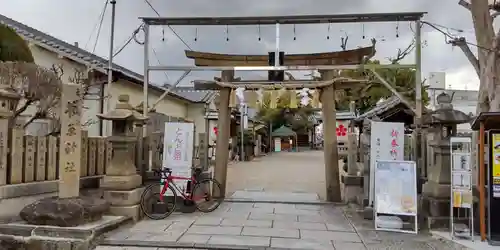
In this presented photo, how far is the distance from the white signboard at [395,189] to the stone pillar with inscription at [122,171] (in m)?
5.08

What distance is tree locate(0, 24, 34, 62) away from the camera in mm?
7672

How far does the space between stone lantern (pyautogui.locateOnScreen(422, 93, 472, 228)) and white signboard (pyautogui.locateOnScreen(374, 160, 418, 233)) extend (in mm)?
378

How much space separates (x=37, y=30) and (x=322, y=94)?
12.1 meters

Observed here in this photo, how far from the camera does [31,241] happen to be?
6.57 meters

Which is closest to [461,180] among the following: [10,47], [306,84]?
→ [306,84]

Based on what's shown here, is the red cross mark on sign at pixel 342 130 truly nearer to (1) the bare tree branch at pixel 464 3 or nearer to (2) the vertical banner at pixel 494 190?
(1) the bare tree branch at pixel 464 3

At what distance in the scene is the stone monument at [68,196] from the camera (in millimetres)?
6816

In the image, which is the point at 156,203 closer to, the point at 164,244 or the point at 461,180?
the point at 164,244

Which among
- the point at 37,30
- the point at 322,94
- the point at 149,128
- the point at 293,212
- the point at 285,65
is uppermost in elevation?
the point at 37,30

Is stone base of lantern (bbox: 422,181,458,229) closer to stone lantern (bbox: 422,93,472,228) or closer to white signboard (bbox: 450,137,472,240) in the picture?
stone lantern (bbox: 422,93,472,228)

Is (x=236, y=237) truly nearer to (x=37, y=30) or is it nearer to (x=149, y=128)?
(x=149, y=128)

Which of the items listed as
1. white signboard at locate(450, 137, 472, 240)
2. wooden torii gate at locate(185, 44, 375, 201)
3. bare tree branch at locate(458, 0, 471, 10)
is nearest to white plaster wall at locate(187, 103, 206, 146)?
wooden torii gate at locate(185, 44, 375, 201)

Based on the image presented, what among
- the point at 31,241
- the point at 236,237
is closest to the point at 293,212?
the point at 236,237

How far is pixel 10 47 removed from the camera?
7.76 meters
